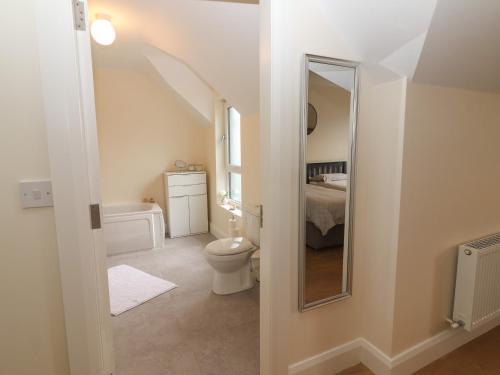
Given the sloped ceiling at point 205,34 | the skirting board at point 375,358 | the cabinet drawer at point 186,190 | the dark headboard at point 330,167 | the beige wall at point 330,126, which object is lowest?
the skirting board at point 375,358

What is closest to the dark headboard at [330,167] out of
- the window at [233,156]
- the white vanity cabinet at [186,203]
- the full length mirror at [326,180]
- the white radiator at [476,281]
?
the full length mirror at [326,180]

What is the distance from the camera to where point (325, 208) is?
5.24 ft

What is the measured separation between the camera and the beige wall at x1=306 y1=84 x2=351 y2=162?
1461 mm

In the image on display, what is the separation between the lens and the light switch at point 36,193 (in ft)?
3.32

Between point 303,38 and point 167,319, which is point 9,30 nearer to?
point 303,38

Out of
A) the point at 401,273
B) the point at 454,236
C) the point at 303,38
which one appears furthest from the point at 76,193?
the point at 454,236

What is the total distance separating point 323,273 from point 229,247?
45.1 inches

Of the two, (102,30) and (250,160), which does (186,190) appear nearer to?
(250,160)

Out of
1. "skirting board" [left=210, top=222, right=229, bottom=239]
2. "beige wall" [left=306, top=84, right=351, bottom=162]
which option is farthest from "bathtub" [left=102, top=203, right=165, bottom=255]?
"beige wall" [left=306, top=84, right=351, bottom=162]

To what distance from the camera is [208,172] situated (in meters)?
4.51

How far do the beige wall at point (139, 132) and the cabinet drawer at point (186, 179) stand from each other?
15.8 inches

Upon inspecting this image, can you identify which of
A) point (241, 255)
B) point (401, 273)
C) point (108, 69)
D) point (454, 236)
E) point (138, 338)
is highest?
point (108, 69)

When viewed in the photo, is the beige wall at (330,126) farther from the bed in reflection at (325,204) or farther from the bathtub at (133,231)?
the bathtub at (133,231)

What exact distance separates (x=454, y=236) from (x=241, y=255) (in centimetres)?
155
